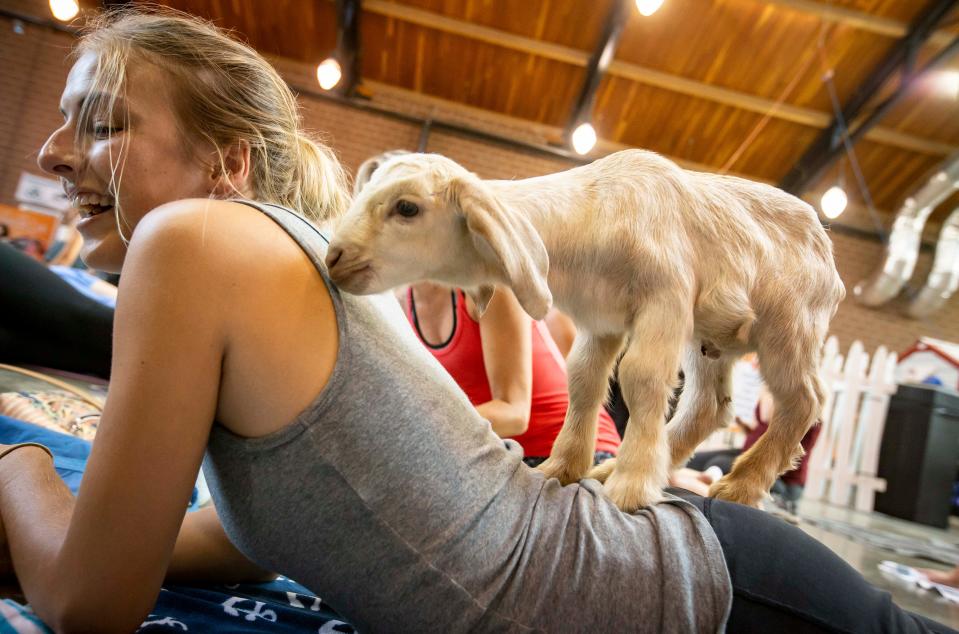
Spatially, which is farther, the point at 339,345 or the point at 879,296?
the point at 879,296

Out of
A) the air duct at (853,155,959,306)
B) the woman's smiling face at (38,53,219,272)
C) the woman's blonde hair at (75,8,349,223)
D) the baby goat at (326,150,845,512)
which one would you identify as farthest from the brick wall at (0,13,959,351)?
the baby goat at (326,150,845,512)

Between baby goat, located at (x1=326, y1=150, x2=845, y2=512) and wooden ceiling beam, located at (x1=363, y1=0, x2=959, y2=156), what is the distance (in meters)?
7.23

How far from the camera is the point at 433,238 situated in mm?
776

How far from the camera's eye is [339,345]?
30.6 inches

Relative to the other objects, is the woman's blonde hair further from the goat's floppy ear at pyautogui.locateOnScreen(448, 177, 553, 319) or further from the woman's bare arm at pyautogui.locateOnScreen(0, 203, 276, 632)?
the goat's floppy ear at pyautogui.locateOnScreen(448, 177, 553, 319)

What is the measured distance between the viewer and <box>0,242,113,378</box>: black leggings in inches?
97.1

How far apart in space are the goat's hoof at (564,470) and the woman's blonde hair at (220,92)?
570 millimetres

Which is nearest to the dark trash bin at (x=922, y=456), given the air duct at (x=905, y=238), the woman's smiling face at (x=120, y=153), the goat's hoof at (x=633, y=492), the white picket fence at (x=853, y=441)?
the white picket fence at (x=853, y=441)

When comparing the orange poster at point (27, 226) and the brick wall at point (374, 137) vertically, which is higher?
the brick wall at point (374, 137)

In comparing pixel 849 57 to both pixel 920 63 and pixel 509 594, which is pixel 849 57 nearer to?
pixel 920 63

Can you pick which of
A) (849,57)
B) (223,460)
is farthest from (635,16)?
(223,460)

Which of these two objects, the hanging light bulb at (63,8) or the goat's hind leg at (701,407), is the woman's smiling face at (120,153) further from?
the hanging light bulb at (63,8)

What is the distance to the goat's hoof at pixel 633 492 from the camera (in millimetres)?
850

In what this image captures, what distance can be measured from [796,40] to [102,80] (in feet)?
24.9
